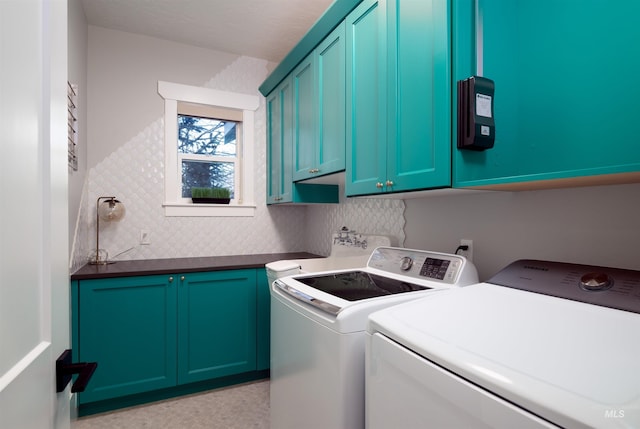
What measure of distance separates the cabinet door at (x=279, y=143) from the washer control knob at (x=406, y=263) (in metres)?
1.25

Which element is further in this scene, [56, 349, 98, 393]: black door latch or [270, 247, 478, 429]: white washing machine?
[270, 247, 478, 429]: white washing machine

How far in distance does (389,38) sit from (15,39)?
1.43 meters

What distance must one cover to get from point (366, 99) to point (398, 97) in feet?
0.80

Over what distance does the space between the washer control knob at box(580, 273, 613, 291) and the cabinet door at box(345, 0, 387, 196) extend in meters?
0.86

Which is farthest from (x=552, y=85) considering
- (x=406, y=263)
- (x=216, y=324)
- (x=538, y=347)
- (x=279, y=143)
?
(x=216, y=324)

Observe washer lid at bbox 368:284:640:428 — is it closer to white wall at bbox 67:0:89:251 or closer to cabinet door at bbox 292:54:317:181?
cabinet door at bbox 292:54:317:181

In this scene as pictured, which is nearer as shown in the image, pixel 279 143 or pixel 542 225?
pixel 542 225

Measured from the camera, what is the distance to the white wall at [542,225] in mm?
1113

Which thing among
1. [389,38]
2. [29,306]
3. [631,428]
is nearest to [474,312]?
[631,428]

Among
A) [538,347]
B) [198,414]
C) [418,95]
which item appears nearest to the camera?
[538,347]

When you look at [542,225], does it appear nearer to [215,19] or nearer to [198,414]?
[198,414]

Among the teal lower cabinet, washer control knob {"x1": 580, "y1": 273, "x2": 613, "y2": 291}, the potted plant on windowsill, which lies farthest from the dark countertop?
washer control knob {"x1": 580, "y1": 273, "x2": 613, "y2": 291}

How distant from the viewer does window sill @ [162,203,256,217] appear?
9.45ft

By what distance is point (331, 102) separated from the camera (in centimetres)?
207
